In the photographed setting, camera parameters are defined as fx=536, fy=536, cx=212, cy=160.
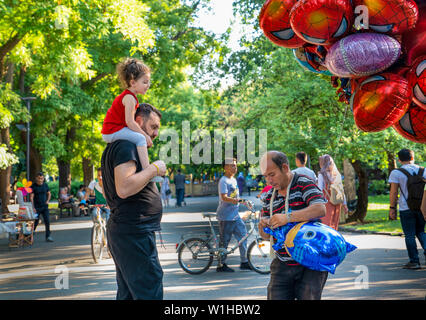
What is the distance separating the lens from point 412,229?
8.66 m

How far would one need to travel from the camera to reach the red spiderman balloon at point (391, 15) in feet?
11.1

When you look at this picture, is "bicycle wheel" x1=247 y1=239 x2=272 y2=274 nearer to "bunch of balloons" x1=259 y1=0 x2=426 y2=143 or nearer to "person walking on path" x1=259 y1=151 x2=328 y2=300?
"person walking on path" x1=259 y1=151 x2=328 y2=300

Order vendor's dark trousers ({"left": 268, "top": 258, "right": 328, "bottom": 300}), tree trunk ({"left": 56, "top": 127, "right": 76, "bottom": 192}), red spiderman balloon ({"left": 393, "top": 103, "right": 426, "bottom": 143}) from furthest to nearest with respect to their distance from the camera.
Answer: tree trunk ({"left": 56, "top": 127, "right": 76, "bottom": 192}), vendor's dark trousers ({"left": 268, "top": 258, "right": 328, "bottom": 300}), red spiderman balloon ({"left": 393, "top": 103, "right": 426, "bottom": 143})

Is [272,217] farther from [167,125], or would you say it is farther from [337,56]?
[167,125]

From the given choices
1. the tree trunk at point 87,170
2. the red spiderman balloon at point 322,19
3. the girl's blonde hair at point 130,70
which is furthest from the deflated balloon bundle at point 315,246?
the tree trunk at point 87,170

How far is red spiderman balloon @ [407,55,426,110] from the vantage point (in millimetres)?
3389

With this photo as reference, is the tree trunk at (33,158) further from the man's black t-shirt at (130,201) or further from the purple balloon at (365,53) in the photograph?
the purple balloon at (365,53)

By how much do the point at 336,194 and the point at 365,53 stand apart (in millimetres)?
6170

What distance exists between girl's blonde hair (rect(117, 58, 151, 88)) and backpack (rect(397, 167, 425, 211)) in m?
6.21

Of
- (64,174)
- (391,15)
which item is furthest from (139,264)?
(64,174)

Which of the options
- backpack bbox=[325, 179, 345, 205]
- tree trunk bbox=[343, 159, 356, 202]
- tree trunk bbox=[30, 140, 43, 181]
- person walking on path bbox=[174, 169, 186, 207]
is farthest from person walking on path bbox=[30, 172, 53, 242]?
person walking on path bbox=[174, 169, 186, 207]

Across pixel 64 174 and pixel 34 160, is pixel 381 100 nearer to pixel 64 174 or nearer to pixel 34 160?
pixel 34 160

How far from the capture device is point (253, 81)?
73.4 feet
